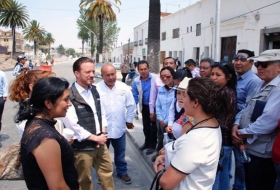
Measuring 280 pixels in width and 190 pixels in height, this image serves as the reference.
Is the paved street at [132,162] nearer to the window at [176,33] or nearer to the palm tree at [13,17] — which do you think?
the window at [176,33]

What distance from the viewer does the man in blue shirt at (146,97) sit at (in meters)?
5.25

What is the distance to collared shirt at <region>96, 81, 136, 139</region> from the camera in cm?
393

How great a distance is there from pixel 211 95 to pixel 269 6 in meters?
13.2

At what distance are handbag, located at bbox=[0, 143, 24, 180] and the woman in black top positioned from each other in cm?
101

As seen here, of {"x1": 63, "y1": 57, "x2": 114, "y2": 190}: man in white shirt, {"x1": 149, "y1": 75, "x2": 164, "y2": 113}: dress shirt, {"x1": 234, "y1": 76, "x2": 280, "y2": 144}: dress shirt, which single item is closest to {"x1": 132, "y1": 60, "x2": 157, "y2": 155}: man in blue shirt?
{"x1": 149, "y1": 75, "x2": 164, "y2": 113}: dress shirt

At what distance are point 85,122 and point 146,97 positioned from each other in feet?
7.75

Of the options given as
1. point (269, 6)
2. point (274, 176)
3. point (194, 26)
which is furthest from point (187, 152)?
point (194, 26)

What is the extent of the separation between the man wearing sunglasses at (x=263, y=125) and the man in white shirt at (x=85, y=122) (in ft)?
5.24

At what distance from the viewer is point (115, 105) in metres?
3.98

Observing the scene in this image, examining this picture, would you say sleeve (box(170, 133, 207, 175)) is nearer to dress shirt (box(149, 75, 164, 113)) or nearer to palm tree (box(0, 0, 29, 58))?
dress shirt (box(149, 75, 164, 113))

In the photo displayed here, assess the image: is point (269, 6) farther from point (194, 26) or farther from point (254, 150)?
point (254, 150)

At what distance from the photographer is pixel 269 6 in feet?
42.2

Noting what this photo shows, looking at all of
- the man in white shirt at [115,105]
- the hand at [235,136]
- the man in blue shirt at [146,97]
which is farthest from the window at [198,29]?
the hand at [235,136]

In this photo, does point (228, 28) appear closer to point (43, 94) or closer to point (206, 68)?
point (206, 68)
